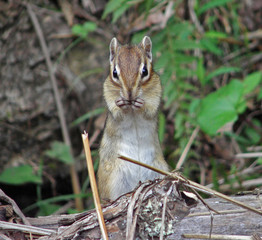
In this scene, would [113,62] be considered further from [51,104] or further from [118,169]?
[51,104]

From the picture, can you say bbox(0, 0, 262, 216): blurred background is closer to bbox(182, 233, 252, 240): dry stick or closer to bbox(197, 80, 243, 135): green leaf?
bbox(197, 80, 243, 135): green leaf

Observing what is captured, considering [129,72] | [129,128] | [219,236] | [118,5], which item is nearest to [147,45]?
[129,72]

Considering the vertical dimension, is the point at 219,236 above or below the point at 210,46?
below

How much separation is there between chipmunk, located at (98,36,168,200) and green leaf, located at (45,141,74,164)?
4.07 ft

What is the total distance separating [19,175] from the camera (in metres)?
4.54

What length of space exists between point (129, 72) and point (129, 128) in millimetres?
530

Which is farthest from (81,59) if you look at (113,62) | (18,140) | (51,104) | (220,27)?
(113,62)

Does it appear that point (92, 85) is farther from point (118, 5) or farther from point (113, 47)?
point (113, 47)

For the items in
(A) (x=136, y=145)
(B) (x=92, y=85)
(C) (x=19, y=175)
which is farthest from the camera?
(B) (x=92, y=85)

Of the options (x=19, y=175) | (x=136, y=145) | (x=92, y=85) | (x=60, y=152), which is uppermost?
(x=92, y=85)

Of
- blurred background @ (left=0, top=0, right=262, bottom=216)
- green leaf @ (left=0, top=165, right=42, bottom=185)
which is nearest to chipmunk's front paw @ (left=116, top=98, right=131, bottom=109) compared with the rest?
blurred background @ (left=0, top=0, right=262, bottom=216)

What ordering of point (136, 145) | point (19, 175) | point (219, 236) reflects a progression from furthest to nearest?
point (19, 175)
point (136, 145)
point (219, 236)

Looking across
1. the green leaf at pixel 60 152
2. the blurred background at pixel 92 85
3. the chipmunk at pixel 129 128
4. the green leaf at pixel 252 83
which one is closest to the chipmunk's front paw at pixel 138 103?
the chipmunk at pixel 129 128

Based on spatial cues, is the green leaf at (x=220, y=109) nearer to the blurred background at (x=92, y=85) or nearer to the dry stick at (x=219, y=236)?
the blurred background at (x=92, y=85)
